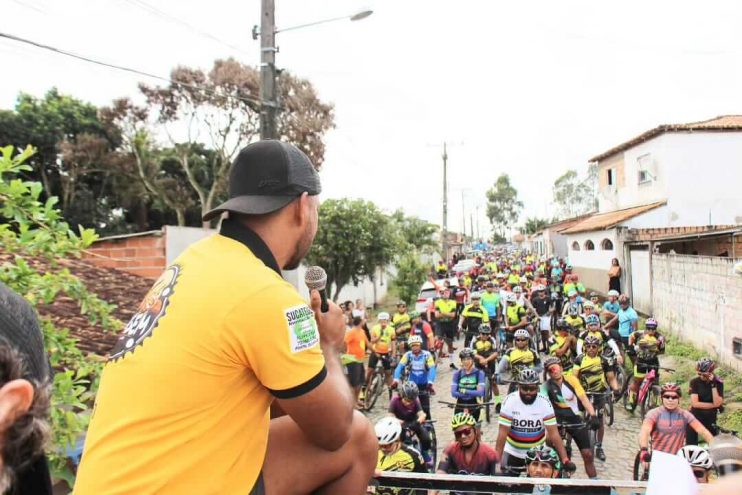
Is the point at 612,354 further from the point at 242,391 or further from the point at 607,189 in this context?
the point at 607,189

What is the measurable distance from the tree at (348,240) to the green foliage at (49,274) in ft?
50.3

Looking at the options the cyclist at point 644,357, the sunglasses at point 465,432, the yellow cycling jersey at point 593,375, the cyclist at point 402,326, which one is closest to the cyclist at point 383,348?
the cyclist at point 402,326

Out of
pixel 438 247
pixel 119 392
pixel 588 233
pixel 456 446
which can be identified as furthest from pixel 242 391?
pixel 438 247

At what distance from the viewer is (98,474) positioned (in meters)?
1.30

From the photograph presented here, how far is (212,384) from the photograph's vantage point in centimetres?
134

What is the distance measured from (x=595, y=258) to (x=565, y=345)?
1489 centimetres

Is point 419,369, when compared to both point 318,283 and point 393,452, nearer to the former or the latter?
point 393,452

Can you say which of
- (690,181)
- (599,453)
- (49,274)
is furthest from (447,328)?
(690,181)

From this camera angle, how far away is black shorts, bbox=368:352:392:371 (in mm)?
12023

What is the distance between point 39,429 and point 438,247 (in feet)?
134

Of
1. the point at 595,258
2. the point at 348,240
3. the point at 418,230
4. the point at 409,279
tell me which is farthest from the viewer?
the point at 418,230

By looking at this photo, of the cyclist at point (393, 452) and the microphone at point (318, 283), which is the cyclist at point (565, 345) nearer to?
the cyclist at point (393, 452)

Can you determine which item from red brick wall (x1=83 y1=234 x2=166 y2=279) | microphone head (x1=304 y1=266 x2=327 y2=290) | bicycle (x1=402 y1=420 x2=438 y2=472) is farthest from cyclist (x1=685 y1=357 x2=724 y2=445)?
red brick wall (x1=83 y1=234 x2=166 y2=279)

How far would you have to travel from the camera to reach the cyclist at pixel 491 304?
15.0 m
